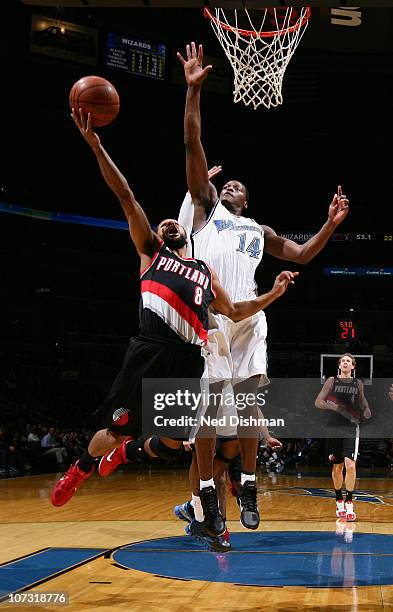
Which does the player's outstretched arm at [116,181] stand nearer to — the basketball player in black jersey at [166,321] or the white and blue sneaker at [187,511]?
the basketball player in black jersey at [166,321]

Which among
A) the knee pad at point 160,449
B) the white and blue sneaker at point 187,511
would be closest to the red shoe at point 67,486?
the knee pad at point 160,449

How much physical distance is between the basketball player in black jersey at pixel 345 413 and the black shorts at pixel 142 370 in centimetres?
555

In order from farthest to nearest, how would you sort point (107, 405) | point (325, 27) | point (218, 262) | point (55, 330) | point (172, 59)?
1. point (55, 330)
2. point (172, 59)
3. point (325, 27)
4. point (218, 262)
5. point (107, 405)

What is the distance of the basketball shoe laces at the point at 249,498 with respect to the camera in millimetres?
5352

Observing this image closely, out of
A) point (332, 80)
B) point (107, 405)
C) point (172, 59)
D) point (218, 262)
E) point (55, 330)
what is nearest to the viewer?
point (107, 405)

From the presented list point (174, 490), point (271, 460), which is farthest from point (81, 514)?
point (271, 460)

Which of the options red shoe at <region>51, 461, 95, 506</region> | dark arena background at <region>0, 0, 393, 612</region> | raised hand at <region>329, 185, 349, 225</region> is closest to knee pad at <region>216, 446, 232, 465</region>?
dark arena background at <region>0, 0, 393, 612</region>

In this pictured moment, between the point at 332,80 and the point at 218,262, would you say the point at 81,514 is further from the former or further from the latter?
the point at 332,80

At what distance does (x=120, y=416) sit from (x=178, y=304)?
0.86 metres

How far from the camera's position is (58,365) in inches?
1067

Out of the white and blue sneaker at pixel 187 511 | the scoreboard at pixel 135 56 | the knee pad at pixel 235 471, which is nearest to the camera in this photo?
the white and blue sneaker at pixel 187 511

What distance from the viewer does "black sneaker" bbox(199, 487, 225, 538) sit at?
191 inches

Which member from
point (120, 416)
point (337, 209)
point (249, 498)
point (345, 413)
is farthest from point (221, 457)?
point (345, 413)

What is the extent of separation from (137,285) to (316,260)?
7.92 meters
